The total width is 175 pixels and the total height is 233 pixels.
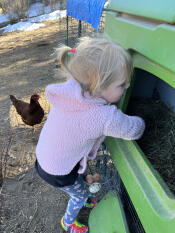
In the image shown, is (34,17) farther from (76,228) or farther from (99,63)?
(99,63)

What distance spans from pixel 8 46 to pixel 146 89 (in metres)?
6.82

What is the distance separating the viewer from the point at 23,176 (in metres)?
2.43

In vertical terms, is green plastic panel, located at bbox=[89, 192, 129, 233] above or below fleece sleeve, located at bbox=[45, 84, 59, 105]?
below

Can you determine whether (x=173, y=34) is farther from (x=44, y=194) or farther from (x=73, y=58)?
(x=44, y=194)

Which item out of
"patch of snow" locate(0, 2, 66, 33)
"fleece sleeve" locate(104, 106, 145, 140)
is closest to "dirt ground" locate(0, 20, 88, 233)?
"fleece sleeve" locate(104, 106, 145, 140)

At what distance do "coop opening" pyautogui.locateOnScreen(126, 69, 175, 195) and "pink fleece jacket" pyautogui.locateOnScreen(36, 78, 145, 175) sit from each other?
0.21m

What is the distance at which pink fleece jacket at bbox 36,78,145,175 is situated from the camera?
1031 mm

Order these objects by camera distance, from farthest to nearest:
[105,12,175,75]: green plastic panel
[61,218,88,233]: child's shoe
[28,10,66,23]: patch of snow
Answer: [28,10,66,23]: patch of snow → [61,218,88,233]: child's shoe → [105,12,175,75]: green plastic panel

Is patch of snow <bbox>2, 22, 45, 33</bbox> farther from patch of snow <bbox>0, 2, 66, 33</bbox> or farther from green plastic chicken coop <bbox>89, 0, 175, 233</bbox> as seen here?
green plastic chicken coop <bbox>89, 0, 175, 233</bbox>

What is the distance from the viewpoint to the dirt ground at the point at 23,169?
2003mm

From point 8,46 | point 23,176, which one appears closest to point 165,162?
point 23,176

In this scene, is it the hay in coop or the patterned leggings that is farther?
the patterned leggings

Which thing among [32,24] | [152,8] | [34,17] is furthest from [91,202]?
[34,17]

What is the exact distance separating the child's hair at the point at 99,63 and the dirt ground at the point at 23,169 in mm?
220
